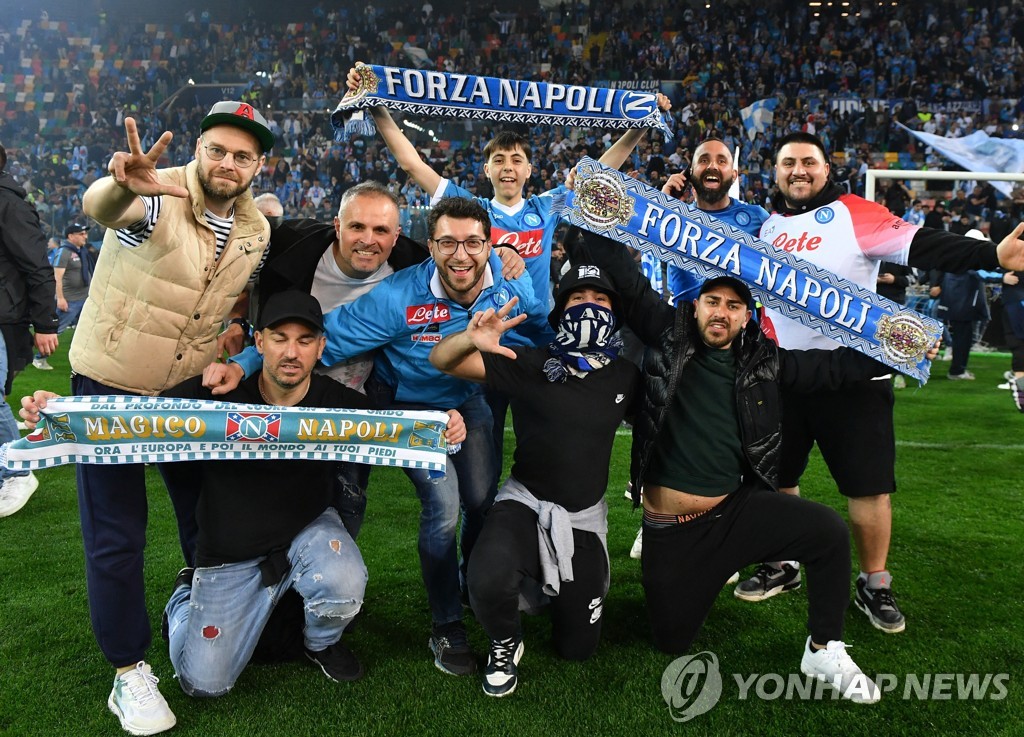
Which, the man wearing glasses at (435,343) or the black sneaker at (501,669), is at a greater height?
the man wearing glasses at (435,343)

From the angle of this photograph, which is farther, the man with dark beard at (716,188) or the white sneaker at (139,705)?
the man with dark beard at (716,188)

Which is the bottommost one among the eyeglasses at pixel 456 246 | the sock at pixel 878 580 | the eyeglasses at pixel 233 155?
the sock at pixel 878 580

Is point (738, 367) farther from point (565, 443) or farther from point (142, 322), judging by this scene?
point (142, 322)

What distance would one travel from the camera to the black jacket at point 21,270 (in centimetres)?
445

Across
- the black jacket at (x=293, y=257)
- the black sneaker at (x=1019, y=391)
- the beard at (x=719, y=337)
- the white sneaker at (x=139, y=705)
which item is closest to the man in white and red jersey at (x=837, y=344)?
the beard at (x=719, y=337)

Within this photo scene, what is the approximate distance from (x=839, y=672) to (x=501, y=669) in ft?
4.02

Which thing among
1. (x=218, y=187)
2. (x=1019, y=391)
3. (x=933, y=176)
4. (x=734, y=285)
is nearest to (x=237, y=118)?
(x=218, y=187)

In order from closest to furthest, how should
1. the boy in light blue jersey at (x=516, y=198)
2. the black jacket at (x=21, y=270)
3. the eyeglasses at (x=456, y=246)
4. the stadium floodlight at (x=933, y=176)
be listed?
the eyeglasses at (x=456, y=246)
the boy in light blue jersey at (x=516, y=198)
the black jacket at (x=21, y=270)
the stadium floodlight at (x=933, y=176)

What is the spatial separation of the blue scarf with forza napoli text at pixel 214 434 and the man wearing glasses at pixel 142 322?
13cm

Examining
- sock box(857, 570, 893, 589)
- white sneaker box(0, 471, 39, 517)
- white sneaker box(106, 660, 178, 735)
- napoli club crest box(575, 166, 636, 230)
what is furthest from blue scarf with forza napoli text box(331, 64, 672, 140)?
white sneaker box(0, 471, 39, 517)

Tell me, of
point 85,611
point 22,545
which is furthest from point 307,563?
point 22,545

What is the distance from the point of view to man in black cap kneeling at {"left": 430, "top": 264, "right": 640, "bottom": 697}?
3094 millimetres

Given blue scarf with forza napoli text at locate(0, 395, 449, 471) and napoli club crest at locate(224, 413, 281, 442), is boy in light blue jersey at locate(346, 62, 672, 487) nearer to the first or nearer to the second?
blue scarf with forza napoli text at locate(0, 395, 449, 471)

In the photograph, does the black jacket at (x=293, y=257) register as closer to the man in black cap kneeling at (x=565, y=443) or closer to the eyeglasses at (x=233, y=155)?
the eyeglasses at (x=233, y=155)
